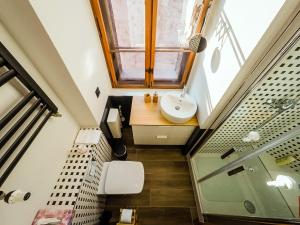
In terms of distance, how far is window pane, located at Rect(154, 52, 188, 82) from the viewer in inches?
80.7

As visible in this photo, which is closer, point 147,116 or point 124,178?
point 124,178

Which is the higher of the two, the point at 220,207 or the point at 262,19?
the point at 262,19

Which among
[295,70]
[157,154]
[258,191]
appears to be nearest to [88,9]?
[295,70]

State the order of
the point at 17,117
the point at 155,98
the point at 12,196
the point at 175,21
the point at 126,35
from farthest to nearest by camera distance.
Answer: the point at 155,98 → the point at 126,35 → the point at 175,21 → the point at 17,117 → the point at 12,196

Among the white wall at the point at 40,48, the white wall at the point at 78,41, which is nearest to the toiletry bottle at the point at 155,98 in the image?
the white wall at the point at 78,41

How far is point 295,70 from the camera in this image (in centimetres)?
105

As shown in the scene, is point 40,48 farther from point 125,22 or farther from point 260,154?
point 260,154

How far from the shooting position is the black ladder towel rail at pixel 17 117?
2.65 ft

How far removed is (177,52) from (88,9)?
104 cm

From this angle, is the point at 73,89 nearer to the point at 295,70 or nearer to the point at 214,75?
the point at 214,75

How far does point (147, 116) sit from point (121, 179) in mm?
753

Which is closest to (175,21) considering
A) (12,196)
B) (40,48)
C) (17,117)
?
(40,48)

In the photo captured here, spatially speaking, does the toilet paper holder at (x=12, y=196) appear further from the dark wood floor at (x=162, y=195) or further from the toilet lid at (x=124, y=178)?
the dark wood floor at (x=162, y=195)

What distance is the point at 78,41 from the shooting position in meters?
1.28
